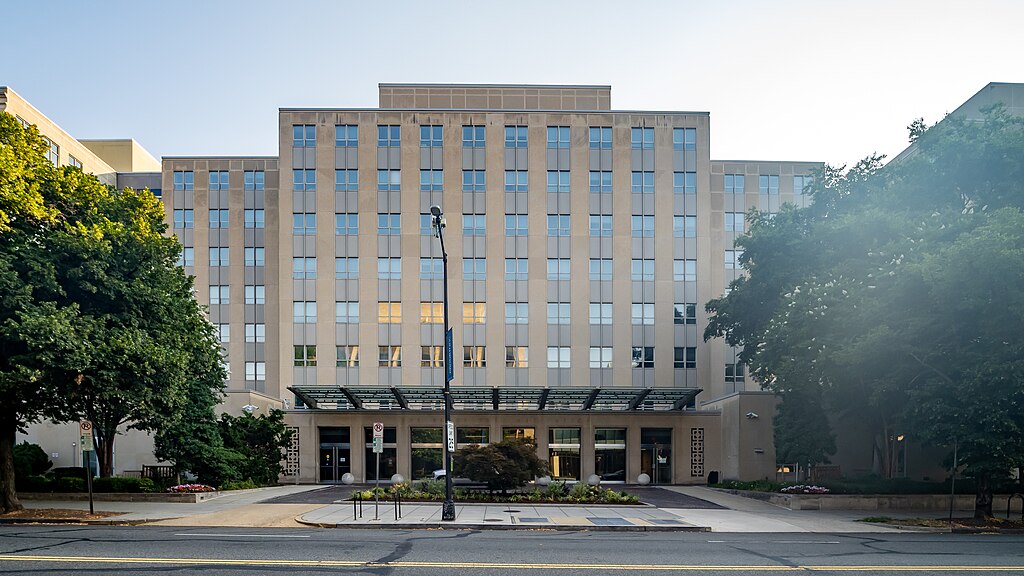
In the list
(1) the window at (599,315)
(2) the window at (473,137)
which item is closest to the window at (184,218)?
(2) the window at (473,137)

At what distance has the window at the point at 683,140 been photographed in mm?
50844

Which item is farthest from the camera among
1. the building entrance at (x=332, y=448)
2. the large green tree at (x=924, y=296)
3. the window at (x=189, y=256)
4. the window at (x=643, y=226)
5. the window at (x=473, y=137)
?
the window at (x=189, y=256)

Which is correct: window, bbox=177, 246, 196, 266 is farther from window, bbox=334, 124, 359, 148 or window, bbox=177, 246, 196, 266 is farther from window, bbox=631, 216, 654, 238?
window, bbox=631, 216, 654, 238

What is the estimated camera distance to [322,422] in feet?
150

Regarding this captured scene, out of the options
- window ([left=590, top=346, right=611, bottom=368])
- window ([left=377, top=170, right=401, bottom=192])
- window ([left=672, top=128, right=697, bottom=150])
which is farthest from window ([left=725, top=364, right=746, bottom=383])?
window ([left=377, top=170, right=401, bottom=192])

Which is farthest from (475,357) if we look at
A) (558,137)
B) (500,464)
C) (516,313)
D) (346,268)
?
(500,464)

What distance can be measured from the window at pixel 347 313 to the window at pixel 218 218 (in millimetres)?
12372

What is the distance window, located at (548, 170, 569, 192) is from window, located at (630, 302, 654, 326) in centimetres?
934

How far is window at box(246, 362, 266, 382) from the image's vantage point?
53.8 meters

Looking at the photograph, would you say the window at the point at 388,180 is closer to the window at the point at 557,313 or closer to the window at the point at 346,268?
the window at the point at 346,268

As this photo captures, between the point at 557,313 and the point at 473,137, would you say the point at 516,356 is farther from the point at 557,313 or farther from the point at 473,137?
the point at 473,137

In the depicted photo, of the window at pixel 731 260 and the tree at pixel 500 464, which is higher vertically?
the window at pixel 731 260

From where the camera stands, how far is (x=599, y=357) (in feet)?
162


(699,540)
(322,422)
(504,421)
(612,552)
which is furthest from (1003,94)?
(322,422)
